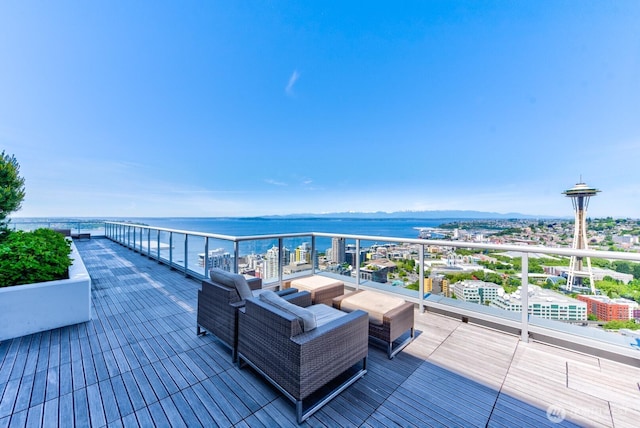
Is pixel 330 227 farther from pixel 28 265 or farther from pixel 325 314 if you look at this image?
pixel 325 314

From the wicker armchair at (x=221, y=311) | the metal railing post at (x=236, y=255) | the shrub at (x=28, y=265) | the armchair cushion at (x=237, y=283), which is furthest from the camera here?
the metal railing post at (x=236, y=255)

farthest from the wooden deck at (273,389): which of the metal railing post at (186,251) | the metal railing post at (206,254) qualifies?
the metal railing post at (186,251)

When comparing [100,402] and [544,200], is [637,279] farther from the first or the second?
[544,200]

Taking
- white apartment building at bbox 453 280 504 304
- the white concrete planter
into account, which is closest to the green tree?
the white concrete planter

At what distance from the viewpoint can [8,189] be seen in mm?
5047

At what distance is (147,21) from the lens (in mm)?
7000

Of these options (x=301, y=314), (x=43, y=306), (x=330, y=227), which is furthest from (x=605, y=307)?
(x=330, y=227)

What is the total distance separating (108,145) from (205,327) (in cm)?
1551

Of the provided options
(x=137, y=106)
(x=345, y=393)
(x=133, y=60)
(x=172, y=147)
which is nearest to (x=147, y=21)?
(x=133, y=60)

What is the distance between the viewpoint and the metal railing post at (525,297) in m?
2.76

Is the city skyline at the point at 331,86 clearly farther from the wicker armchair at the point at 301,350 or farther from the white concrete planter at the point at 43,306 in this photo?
the wicker armchair at the point at 301,350

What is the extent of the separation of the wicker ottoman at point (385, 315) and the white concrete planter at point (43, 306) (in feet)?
11.1

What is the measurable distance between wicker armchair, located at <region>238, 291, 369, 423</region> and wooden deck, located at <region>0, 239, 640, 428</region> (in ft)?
0.52

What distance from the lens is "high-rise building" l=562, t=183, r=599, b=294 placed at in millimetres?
2510
